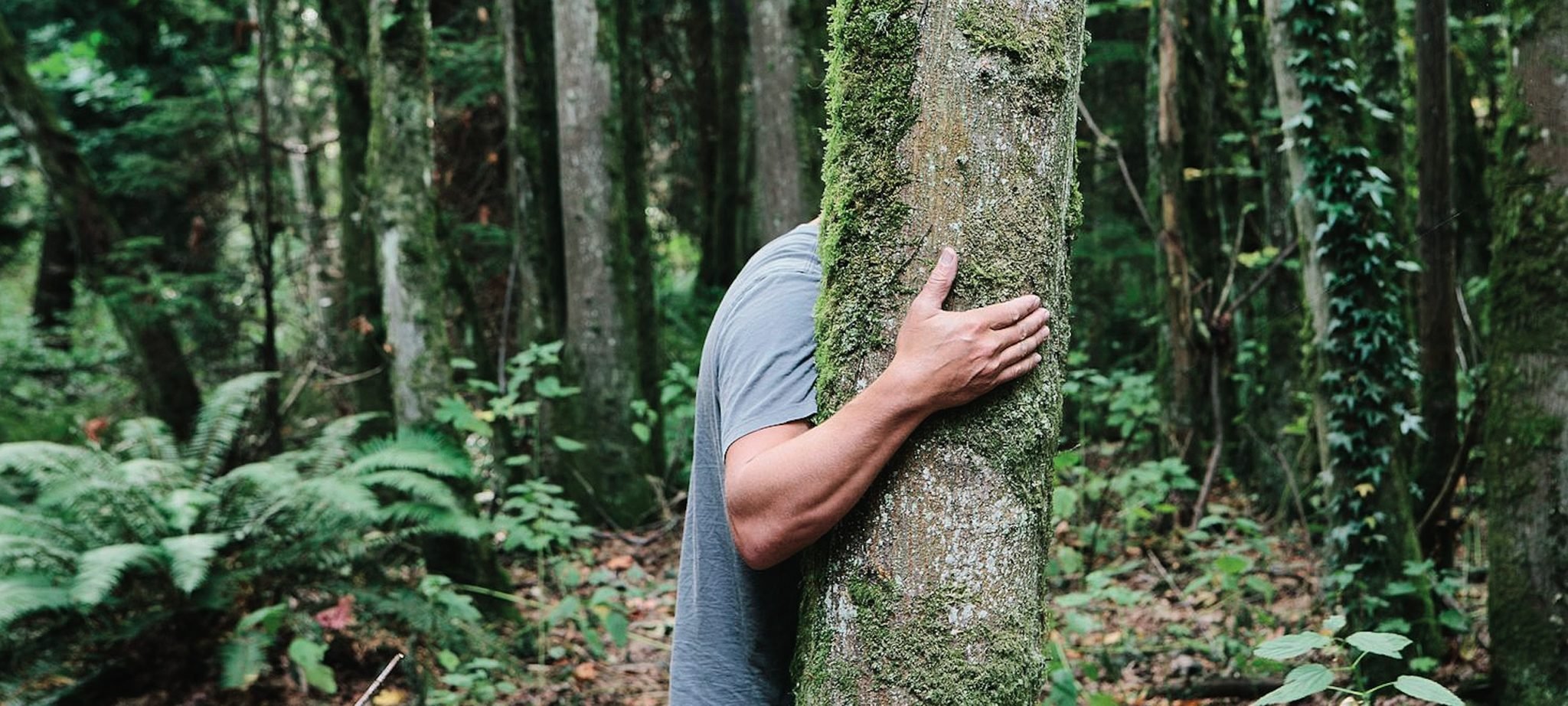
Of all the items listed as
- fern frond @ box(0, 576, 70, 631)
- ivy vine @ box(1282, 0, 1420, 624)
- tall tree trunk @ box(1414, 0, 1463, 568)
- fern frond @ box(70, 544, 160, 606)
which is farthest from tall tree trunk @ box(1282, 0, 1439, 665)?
fern frond @ box(0, 576, 70, 631)

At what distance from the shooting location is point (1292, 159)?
5.84 meters

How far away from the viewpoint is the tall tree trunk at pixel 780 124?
806cm

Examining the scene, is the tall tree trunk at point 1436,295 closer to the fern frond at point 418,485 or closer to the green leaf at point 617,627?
the green leaf at point 617,627

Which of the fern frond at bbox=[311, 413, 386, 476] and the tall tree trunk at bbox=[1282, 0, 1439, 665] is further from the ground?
the tall tree trunk at bbox=[1282, 0, 1439, 665]

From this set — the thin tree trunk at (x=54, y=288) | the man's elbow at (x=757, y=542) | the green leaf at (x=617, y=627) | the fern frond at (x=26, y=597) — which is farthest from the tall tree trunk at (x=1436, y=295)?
the thin tree trunk at (x=54, y=288)

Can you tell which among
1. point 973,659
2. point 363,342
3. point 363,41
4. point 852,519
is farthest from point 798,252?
point 363,41

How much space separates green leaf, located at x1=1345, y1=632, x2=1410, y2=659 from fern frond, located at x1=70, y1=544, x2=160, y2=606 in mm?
5537

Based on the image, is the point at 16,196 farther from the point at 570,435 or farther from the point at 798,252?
the point at 798,252

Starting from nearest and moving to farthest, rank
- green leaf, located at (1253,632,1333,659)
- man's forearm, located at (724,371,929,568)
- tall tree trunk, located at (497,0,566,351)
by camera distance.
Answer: man's forearm, located at (724,371,929,568), green leaf, located at (1253,632,1333,659), tall tree trunk, located at (497,0,566,351)

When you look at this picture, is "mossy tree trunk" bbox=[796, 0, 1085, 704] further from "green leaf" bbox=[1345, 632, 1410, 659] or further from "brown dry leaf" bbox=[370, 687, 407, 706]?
"brown dry leaf" bbox=[370, 687, 407, 706]

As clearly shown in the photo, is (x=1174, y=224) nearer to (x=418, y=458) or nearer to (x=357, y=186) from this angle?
(x=418, y=458)

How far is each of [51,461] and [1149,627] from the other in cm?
684

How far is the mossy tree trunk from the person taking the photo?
206cm

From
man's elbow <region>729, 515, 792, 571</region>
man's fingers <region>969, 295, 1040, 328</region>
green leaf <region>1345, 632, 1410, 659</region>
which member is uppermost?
man's fingers <region>969, 295, 1040, 328</region>
